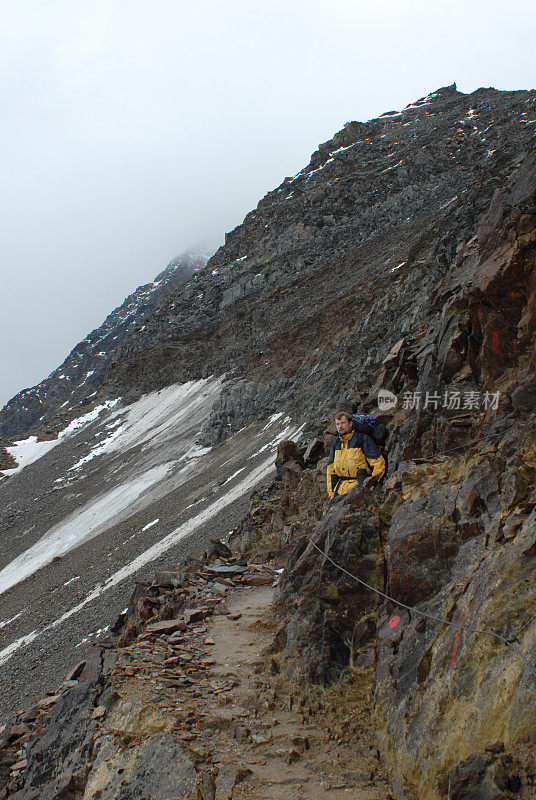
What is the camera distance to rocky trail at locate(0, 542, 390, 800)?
4102mm

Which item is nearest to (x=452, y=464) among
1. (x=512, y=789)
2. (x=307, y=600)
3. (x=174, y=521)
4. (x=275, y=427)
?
(x=307, y=600)

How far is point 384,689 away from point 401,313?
23908mm

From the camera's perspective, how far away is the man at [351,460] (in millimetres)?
7457

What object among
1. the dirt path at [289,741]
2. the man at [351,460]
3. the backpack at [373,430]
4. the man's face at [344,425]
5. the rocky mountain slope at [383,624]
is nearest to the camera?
the rocky mountain slope at [383,624]

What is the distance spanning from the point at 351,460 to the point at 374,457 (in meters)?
0.35

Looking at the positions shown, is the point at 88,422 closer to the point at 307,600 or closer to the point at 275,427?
→ the point at 275,427

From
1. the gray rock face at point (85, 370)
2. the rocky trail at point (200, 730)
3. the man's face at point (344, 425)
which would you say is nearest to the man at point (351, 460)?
the man's face at point (344, 425)

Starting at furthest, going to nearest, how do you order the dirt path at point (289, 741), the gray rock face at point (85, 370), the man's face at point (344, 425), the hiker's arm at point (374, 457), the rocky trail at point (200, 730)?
1. the gray rock face at point (85, 370)
2. the man's face at point (344, 425)
3. the hiker's arm at point (374, 457)
4. the rocky trail at point (200, 730)
5. the dirt path at point (289, 741)

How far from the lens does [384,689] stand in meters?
4.58

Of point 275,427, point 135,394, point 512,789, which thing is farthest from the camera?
point 135,394

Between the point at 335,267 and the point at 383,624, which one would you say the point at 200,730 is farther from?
the point at 335,267

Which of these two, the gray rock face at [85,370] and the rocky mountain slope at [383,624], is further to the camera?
the gray rock face at [85,370]

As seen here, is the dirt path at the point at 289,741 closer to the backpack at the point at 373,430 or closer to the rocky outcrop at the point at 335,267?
the backpack at the point at 373,430

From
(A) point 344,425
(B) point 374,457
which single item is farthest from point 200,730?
(A) point 344,425
